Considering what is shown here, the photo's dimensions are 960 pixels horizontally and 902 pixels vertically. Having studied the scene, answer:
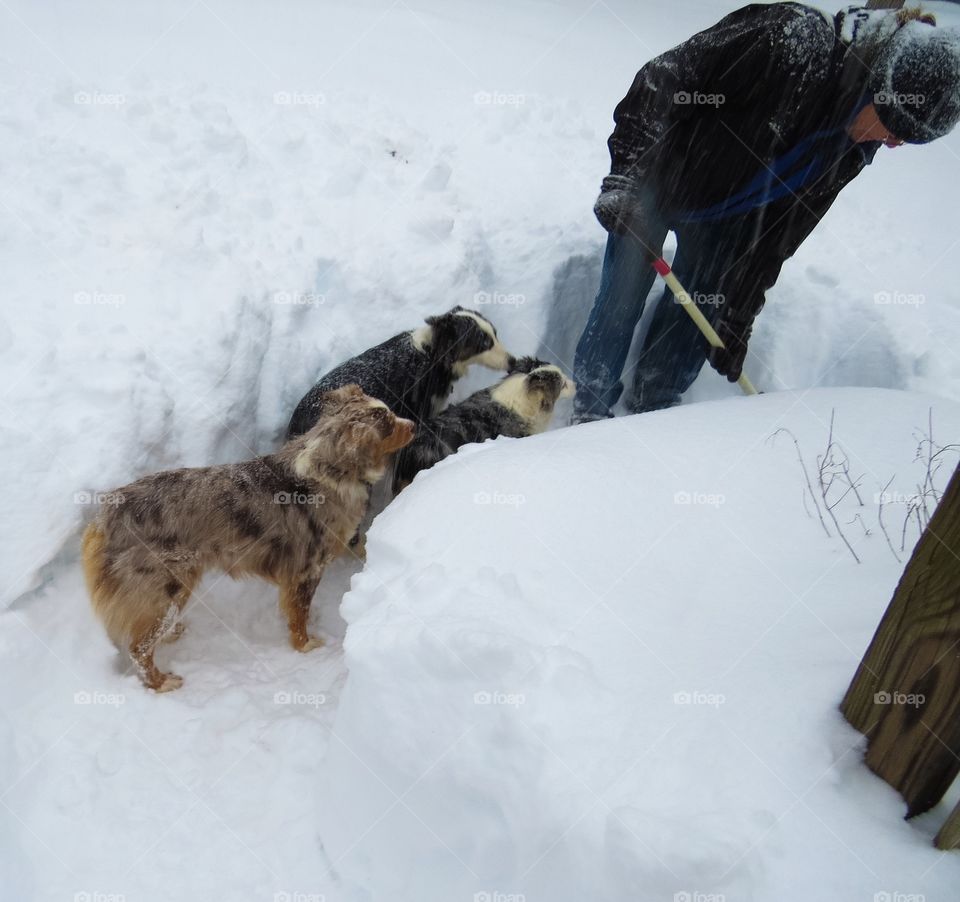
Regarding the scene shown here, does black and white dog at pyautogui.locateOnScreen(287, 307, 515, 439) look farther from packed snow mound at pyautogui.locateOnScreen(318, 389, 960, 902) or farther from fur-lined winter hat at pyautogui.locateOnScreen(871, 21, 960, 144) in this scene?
fur-lined winter hat at pyautogui.locateOnScreen(871, 21, 960, 144)

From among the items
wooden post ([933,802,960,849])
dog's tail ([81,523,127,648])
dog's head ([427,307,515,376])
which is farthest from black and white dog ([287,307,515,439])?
wooden post ([933,802,960,849])

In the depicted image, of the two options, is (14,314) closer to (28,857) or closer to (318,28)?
(28,857)

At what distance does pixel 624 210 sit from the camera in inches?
166

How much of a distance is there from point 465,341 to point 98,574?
9.26 ft

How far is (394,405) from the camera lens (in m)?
4.75

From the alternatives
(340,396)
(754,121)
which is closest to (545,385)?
(340,396)

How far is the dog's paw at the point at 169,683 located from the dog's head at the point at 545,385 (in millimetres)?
2777

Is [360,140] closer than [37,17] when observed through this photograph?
Yes

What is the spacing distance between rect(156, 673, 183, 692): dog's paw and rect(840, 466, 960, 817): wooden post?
3.06 meters

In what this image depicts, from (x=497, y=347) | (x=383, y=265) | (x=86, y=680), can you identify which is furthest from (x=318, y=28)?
(x=86, y=680)

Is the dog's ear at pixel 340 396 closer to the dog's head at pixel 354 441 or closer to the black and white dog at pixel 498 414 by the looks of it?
the dog's head at pixel 354 441

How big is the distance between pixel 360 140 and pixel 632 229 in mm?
2766

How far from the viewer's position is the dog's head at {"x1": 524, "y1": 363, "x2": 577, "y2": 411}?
15.7ft

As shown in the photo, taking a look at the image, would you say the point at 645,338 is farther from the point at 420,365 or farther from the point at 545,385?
the point at 420,365
